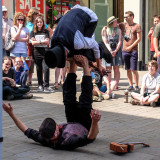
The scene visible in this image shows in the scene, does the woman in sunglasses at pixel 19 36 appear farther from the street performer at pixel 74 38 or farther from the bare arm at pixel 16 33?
the street performer at pixel 74 38

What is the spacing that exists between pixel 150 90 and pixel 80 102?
3614 mm

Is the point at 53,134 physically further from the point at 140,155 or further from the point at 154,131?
the point at 154,131

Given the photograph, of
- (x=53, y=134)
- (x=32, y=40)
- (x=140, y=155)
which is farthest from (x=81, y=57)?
(x=32, y=40)

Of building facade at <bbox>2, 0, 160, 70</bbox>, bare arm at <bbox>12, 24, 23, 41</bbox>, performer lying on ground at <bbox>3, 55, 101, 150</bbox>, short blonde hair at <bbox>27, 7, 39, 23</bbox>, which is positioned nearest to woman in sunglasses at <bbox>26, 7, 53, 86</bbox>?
short blonde hair at <bbox>27, 7, 39, 23</bbox>

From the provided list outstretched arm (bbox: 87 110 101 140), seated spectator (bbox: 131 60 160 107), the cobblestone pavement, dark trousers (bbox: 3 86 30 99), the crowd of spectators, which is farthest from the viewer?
the crowd of spectators

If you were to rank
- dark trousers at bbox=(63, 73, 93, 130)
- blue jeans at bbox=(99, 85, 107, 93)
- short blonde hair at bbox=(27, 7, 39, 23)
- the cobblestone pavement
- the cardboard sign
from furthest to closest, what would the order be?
the cardboard sign → short blonde hair at bbox=(27, 7, 39, 23) → blue jeans at bbox=(99, 85, 107, 93) → dark trousers at bbox=(63, 73, 93, 130) → the cobblestone pavement

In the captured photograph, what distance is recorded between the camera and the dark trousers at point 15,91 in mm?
9727

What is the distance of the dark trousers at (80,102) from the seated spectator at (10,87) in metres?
3.77

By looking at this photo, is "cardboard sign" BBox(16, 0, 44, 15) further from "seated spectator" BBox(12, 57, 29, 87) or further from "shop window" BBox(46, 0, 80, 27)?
"seated spectator" BBox(12, 57, 29, 87)

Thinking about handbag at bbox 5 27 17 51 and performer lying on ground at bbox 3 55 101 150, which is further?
handbag at bbox 5 27 17 51

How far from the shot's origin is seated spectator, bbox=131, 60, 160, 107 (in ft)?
29.8

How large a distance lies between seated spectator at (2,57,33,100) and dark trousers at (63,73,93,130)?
3.77m

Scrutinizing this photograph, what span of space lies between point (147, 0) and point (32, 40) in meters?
7.27

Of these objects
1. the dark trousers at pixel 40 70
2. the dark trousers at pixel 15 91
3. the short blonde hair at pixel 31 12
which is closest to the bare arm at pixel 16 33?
the short blonde hair at pixel 31 12
